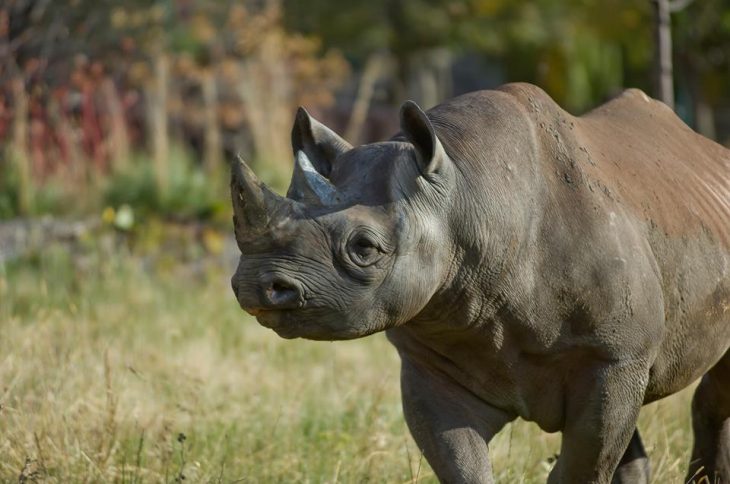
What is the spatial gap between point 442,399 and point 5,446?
6.21 feet

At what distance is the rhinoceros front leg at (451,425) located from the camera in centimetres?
432

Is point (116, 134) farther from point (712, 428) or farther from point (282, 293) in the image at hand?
point (282, 293)

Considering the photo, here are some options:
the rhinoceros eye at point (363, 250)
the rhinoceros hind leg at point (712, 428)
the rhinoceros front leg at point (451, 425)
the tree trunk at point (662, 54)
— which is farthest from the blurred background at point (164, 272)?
the rhinoceros eye at point (363, 250)

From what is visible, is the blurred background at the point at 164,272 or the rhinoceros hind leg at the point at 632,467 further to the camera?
the blurred background at the point at 164,272

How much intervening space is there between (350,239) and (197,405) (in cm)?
257

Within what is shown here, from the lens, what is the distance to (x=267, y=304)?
358cm

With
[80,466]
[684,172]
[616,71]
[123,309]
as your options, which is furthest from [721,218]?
[616,71]

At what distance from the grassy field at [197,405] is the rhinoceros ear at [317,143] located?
1256mm

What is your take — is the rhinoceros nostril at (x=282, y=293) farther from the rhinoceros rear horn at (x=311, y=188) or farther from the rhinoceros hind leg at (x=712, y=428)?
the rhinoceros hind leg at (x=712, y=428)

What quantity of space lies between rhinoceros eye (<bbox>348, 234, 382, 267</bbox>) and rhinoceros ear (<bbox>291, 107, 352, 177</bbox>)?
1.74ft

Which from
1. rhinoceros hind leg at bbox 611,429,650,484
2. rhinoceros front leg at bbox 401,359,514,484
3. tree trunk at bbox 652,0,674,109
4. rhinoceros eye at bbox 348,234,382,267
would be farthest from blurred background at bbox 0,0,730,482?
rhinoceros eye at bbox 348,234,382,267

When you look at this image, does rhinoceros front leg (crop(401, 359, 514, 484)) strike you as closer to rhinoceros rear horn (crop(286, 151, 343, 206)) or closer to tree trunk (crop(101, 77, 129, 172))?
rhinoceros rear horn (crop(286, 151, 343, 206))

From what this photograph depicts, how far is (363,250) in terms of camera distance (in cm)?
370

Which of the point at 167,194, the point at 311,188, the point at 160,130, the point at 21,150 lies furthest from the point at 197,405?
the point at 160,130
